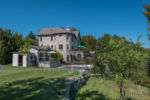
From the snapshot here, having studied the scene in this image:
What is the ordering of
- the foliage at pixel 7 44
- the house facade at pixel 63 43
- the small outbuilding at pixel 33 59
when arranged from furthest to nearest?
the house facade at pixel 63 43, the foliage at pixel 7 44, the small outbuilding at pixel 33 59

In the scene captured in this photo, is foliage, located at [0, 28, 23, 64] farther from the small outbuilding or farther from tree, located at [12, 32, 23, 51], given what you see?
the small outbuilding

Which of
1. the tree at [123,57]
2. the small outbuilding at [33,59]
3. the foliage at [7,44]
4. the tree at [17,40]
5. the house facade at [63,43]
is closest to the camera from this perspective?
the tree at [123,57]

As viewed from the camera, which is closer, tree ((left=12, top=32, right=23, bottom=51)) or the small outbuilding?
the small outbuilding

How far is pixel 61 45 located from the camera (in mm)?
28484

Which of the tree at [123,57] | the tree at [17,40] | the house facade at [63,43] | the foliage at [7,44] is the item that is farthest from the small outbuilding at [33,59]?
the tree at [123,57]

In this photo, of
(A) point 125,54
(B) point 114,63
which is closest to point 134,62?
(A) point 125,54

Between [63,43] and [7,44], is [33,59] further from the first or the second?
[63,43]

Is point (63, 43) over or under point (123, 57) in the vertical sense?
over

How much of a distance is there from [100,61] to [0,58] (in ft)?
75.5

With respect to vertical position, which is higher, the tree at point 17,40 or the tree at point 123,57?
the tree at point 17,40

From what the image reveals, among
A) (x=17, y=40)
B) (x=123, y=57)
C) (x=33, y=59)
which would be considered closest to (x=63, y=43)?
(x=33, y=59)

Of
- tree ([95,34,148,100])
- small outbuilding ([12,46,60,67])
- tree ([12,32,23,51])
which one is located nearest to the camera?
tree ([95,34,148,100])

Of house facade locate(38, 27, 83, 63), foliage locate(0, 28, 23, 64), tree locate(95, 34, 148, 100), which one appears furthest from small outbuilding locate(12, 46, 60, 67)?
tree locate(95, 34, 148, 100)

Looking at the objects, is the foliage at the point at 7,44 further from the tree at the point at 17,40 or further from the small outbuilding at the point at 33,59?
the small outbuilding at the point at 33,59
